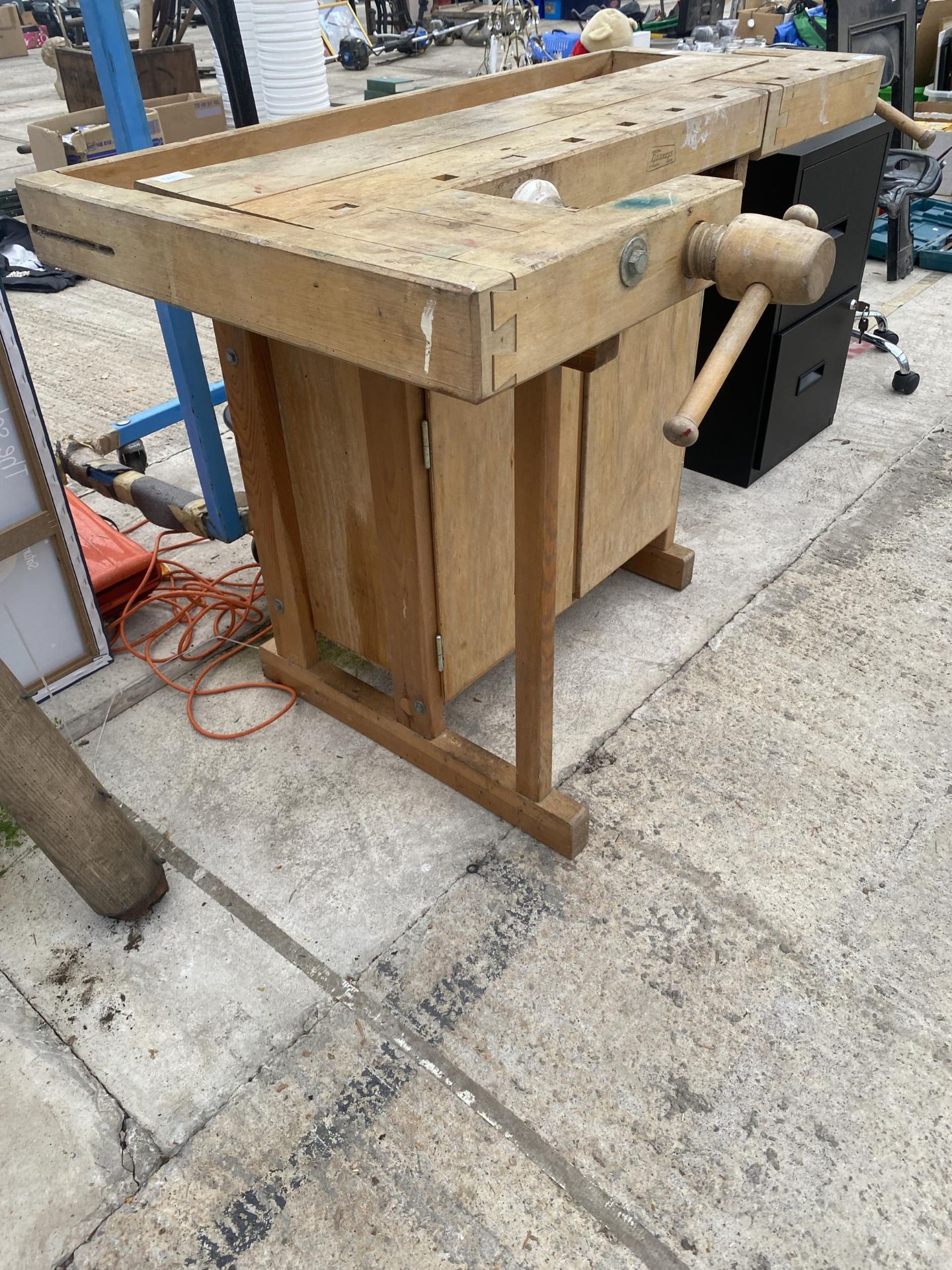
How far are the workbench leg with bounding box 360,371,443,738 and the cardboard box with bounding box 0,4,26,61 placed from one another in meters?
15.2

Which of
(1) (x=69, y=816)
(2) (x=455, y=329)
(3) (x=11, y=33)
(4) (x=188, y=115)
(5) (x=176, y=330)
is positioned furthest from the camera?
(3) (x=11, y=33)

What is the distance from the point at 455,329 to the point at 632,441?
1139 millimetres

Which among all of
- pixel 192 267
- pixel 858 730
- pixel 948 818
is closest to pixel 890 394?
pixel 858 730

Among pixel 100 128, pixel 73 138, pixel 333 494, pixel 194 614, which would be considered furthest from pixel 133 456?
pixel 100 128

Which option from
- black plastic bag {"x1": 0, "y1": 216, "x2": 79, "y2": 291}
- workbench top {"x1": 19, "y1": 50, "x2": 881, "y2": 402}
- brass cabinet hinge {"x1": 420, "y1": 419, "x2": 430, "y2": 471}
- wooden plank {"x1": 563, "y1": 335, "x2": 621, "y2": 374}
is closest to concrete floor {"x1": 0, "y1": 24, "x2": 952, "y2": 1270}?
brass cabinet hinge {"x1": 420, "y1": 419, "x2": 430, "y2": 471}

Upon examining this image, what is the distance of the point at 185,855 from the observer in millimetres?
1740

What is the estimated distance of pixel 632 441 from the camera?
2.02m

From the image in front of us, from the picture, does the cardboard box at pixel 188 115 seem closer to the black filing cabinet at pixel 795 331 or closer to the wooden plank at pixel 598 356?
the black filing cabinet at pixel 795 331

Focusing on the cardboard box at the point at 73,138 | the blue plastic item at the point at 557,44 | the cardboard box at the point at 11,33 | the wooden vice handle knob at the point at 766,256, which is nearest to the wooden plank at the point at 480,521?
the wooden vice handle knob at the point at 766,256

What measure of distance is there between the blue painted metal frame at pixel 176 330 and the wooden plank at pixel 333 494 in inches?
16.4

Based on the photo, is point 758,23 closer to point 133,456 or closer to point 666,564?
point 666,564

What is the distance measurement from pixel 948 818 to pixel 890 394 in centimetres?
201

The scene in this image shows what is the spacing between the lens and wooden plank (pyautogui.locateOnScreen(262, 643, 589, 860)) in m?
1.69

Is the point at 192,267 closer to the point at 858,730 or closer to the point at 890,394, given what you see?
the point at 858,730
